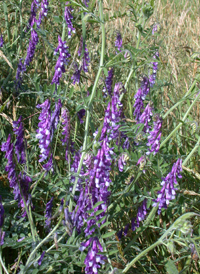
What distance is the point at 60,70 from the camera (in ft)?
4.41

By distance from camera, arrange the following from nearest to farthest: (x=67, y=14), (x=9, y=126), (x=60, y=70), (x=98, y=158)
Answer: (x=98, y=158)
(x=60, y=70)
(x=67, y=14)
(x=9, y=126)

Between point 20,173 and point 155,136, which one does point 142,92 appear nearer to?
point 155,136

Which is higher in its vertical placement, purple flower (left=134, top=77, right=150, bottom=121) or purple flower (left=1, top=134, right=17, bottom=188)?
purple flower (left=134, top=77, right=150, bottom=121)

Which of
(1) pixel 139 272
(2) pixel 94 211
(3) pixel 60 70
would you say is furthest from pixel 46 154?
(1) pixel 139 272

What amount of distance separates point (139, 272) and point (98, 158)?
611 mm

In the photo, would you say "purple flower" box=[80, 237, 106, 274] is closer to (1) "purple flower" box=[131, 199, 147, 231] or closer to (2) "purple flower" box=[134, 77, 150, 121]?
(1) "purple flower" box=[131, 199, 147, 231]

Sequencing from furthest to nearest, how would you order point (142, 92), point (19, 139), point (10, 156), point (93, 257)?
1. point (142, 92)
2. point (19, 139)
3. point (10, 156)
4. point (93, 257)

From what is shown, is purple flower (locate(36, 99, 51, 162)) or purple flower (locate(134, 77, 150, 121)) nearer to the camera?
purple flower (locate(36, 99, 51, 162))

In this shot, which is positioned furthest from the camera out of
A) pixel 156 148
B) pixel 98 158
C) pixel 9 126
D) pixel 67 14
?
pixel 9 126

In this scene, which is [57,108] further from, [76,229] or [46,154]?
[76,229]

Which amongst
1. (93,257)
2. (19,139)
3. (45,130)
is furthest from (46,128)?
(93,257)

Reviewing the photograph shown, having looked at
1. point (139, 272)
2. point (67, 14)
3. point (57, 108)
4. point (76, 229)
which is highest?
point (67, 14)

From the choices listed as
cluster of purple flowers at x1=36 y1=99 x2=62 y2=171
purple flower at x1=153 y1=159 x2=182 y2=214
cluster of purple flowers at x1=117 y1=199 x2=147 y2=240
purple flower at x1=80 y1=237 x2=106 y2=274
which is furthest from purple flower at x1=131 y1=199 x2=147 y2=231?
cluster of purple flowers at x1=36 y1=99 x2=62 y2=171

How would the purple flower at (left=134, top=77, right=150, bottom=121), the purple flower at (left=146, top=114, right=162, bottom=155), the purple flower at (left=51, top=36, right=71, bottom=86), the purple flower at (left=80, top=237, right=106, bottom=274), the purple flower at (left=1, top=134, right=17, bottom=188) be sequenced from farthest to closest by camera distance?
the purple flower at (left=134, top=77, right=150, bottom=121), the purple flower at (left=51, top=36, right=71, bottom=86), the purple flower at (left=146, top=114, right=162, bottom=155), the purple flower at (left=1, top=134, right=17, bottom=188), the purple flower at (left=80, top=237, right=106, bottom=274)
